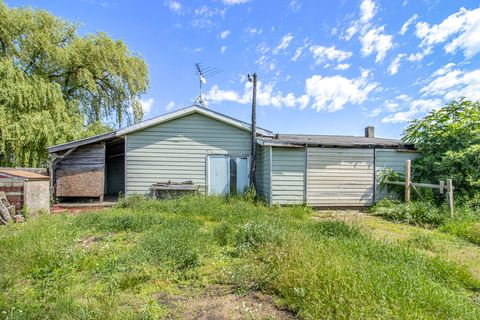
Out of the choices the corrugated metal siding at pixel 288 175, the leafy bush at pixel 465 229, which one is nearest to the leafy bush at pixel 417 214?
the leafy bush at pixel 465 229

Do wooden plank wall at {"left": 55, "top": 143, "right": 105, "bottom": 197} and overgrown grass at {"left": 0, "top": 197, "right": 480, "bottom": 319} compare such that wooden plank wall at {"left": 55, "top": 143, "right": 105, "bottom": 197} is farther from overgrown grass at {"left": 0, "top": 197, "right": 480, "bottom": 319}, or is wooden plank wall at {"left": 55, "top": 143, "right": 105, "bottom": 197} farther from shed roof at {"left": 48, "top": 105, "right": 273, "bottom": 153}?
overgrown grass at {"left": 0, "top": 197, "right": 480, "bottom": 319}

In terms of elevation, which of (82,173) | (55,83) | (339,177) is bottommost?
(339,177)

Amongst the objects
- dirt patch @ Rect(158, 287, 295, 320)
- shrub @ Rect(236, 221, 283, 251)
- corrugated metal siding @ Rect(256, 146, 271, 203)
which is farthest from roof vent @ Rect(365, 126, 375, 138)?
dirt patch @ Rect(158, 287, 295, 320)

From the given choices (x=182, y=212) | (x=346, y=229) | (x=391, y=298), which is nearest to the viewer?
(x=391, y=298)

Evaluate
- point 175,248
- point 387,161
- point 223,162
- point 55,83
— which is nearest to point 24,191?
point 175,248

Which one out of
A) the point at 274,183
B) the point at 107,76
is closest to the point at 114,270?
the point at 274,183

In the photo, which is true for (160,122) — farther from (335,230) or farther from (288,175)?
(335,230)

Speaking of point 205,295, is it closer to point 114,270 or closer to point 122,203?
point 114,270

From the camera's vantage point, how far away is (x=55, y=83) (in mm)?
11977

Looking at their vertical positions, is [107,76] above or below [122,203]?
above

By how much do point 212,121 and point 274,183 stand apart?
3.68 m

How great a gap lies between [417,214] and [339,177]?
2793 mm

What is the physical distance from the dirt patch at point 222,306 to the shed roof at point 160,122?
787 cm

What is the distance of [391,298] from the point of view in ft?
7.73
